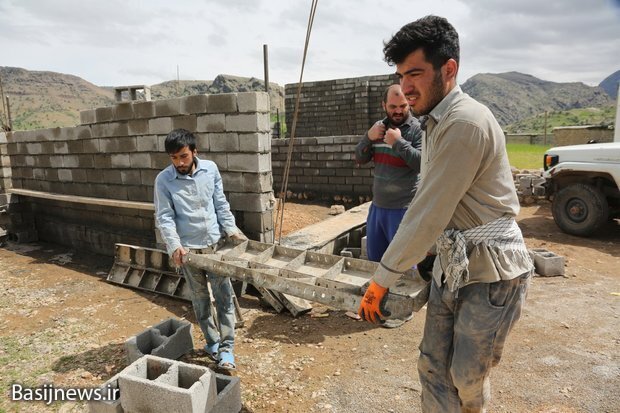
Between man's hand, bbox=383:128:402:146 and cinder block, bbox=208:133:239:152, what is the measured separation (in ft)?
6.90

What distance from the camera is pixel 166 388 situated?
2.34 metres

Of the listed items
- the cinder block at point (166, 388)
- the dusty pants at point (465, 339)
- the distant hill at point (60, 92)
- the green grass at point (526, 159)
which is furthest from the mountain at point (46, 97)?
the dusty pants at point (465, 339)

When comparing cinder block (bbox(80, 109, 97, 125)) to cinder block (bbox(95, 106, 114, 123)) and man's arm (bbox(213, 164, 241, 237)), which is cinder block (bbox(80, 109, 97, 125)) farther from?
man's arm (bbox(213, 164, 241, 237))

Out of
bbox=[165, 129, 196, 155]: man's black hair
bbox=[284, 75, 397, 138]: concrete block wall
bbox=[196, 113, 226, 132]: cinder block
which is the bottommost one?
bbox=[165, 129, 196, 155]: man's black hair

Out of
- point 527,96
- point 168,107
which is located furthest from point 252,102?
point 527,96

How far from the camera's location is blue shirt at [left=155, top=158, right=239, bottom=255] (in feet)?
10.3

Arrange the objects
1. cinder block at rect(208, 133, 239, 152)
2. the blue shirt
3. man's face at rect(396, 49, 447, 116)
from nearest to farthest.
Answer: man's face at rect(396, 49, 447, 116) → the blue shirt → cinder block at rect(208, 133, 239, 152)

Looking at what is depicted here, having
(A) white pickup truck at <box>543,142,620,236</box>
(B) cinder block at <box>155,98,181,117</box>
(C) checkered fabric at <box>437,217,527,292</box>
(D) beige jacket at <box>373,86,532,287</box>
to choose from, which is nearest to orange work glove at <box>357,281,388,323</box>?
(D) beige jacket at <box>373,86,532,287</box>

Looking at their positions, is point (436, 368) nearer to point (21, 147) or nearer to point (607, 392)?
point (607, 392)

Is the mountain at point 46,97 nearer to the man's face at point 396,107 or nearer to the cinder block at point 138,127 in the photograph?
the cinder block at point 138,127

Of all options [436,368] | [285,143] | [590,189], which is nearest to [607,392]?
[436,368]

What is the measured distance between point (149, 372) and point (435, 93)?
2436 mm

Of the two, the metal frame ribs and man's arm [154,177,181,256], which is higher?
man's arm [154,177,181,256]

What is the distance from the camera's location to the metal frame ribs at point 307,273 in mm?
2137
